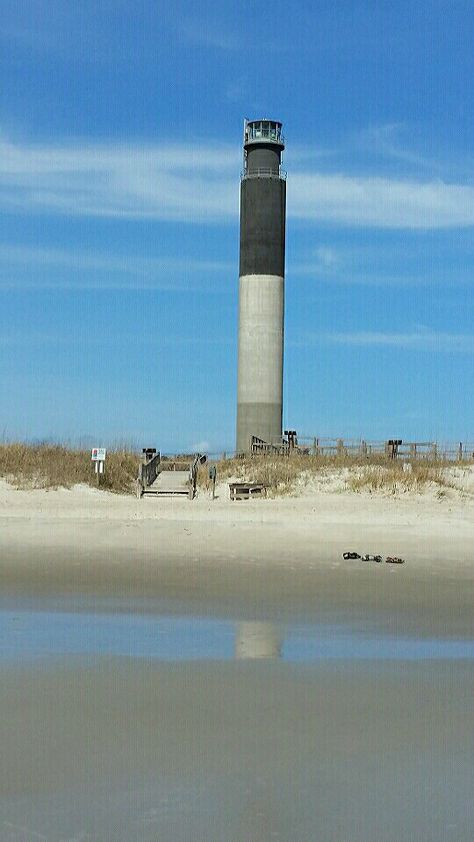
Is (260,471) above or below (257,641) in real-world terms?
above

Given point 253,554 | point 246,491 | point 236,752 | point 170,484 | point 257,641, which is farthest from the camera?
point 170,484

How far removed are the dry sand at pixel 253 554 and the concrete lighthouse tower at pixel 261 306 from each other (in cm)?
2028

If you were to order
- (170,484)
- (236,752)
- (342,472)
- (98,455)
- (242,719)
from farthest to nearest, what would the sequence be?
(342,472) < (170,484) < (98,455) < (242,719) < (236,752)

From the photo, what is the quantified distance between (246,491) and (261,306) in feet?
59.8

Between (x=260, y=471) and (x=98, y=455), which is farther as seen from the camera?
(x=260, y=471)

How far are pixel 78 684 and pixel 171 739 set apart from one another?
1414mm

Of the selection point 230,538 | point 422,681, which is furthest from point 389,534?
point 422,681

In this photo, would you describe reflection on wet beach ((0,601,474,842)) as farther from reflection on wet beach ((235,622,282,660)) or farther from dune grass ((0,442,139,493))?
dune grass ((0,442,139,493))

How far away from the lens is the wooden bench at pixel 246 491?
27.4 m

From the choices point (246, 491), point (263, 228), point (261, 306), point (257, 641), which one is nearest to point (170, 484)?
point (246, 491)

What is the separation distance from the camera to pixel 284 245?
149ft

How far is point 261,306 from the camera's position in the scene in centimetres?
4478

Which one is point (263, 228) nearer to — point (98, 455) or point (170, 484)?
point (170, 484)

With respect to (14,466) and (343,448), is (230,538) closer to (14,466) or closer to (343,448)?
(14,466)
